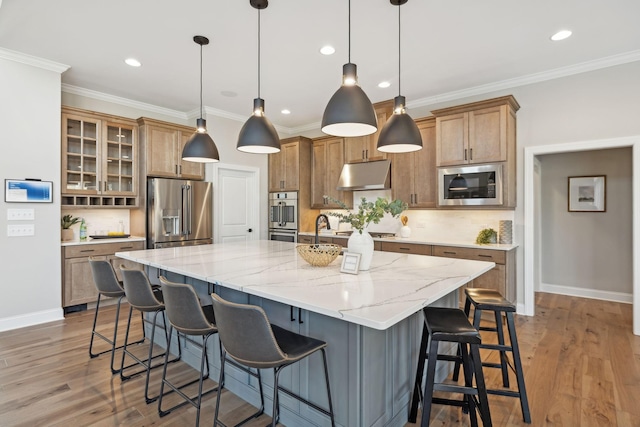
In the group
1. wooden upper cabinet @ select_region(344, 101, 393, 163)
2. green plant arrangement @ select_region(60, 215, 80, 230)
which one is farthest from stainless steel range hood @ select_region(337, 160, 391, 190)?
green plant arrangement @ select_region(60, 215, 80, 230)

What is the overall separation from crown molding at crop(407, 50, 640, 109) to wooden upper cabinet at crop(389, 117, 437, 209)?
393 mm

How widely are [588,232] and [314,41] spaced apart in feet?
15.2

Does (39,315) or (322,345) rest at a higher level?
(322,345)

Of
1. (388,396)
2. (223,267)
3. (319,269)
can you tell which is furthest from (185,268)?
(388,396)

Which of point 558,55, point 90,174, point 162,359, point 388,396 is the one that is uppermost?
point 558,55

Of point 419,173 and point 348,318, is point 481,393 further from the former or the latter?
point 419,173

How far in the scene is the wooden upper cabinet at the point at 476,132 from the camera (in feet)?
12.8

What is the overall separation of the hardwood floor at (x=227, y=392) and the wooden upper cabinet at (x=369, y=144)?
290 cm

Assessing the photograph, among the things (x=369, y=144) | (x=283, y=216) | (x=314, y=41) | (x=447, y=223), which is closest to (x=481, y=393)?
(x=314, y=41)

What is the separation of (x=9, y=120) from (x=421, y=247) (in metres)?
4.83

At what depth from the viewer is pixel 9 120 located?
11.7 ft

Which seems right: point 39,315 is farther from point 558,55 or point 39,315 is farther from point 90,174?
point 558,55

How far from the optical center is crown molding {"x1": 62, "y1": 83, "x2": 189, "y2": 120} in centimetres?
445

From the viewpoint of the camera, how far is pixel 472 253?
3.99 metres
